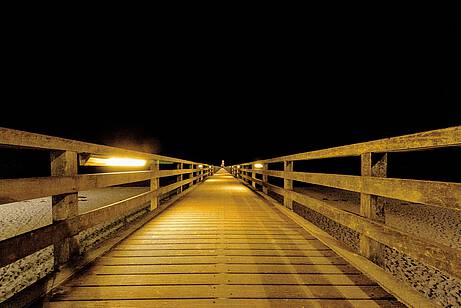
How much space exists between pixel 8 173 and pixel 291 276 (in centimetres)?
3842

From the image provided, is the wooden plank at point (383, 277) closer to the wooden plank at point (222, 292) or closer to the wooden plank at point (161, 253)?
the wooden plank at point (222, 292)

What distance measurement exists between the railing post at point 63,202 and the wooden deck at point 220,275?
0.25m

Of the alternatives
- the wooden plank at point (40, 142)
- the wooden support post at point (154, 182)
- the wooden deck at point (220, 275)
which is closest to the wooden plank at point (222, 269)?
the wooden deck at point (220, 275)

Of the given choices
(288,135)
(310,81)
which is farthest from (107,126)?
(310,81)

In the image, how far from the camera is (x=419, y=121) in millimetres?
65500

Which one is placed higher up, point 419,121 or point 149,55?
point 149,55

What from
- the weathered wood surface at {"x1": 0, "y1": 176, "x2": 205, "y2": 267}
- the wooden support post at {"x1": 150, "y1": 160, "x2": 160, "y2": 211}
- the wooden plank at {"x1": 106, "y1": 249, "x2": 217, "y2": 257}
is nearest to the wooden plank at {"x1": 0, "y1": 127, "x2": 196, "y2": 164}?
the weathered wood surface at {"x1": 0, "y1": 176, "x2": 205, "y2": 267}

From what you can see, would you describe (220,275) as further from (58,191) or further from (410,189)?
(410,189)

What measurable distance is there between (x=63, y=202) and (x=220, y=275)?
4.26 feet

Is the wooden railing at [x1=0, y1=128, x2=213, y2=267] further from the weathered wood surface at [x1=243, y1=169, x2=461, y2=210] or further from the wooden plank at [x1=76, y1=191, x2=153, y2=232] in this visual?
the weathered wood surface at [x1=243, y1=169, x2=461, y2=210]

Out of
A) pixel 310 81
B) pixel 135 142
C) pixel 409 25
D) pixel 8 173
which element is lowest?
pixel 8 173

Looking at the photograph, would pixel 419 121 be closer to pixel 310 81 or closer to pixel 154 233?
pixel 310 81

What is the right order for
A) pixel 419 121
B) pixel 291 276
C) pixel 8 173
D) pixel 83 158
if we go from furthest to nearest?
pixel 419 121 < pixel 8 173 < pixel 83 158 < pixel 291 276

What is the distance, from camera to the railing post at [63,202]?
2.21 meters
